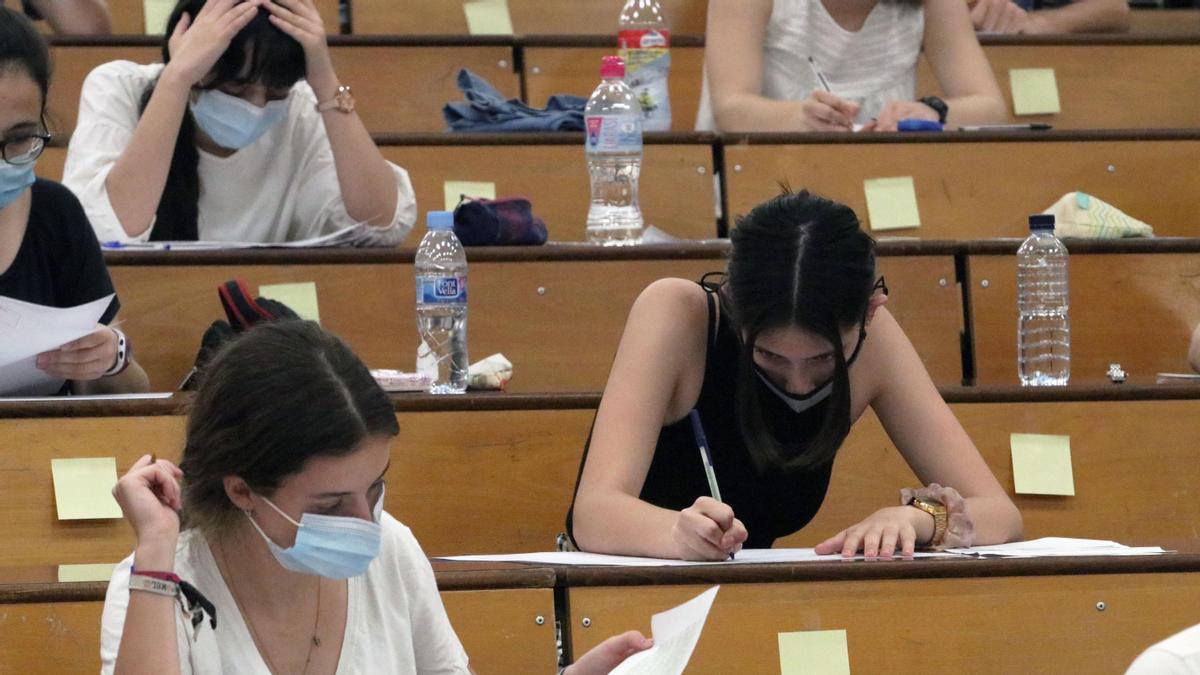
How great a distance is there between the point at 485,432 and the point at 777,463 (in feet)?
1.57

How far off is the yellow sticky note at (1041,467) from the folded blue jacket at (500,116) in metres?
1.30

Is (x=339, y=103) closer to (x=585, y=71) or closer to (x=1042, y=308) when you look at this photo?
(x=585, y=71)

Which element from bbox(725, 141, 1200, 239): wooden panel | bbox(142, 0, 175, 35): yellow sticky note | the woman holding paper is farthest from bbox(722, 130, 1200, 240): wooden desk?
bbox(142, 0, 175, 35): yellow sticky note

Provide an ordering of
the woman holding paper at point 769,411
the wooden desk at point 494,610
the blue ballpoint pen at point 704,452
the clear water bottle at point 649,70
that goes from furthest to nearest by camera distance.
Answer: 1. the clear water bottle at point 649,70
2. the blue ballpoint pen at point 704,452
3. the woman holding paper at point 769,411
4. the wooden desk at point 494,610

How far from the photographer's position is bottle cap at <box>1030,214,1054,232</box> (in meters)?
2.88

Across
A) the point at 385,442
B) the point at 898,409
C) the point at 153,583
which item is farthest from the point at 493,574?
the point at 898,409

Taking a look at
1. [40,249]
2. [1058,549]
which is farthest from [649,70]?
[1058,549]

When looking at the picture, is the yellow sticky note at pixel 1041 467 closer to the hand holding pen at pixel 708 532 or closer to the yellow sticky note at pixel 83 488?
the hand holding pen at pixel 708 532

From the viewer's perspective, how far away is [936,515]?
6.99 ft

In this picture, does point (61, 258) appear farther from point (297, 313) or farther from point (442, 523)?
point (442, 523)

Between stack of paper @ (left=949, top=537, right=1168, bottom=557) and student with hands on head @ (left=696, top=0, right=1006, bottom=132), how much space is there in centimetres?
165

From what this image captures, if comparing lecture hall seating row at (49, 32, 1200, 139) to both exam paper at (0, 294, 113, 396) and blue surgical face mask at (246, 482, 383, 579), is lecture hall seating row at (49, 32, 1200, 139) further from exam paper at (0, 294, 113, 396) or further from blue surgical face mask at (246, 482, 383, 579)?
blue surgical face mask at (246, 482, 383, 579)

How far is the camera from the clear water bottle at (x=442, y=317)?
2768mm

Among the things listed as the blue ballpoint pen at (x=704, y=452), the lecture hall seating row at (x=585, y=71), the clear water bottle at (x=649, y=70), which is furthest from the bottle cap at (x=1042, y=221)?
the lecture hall seating row at (x=585, y=71)
